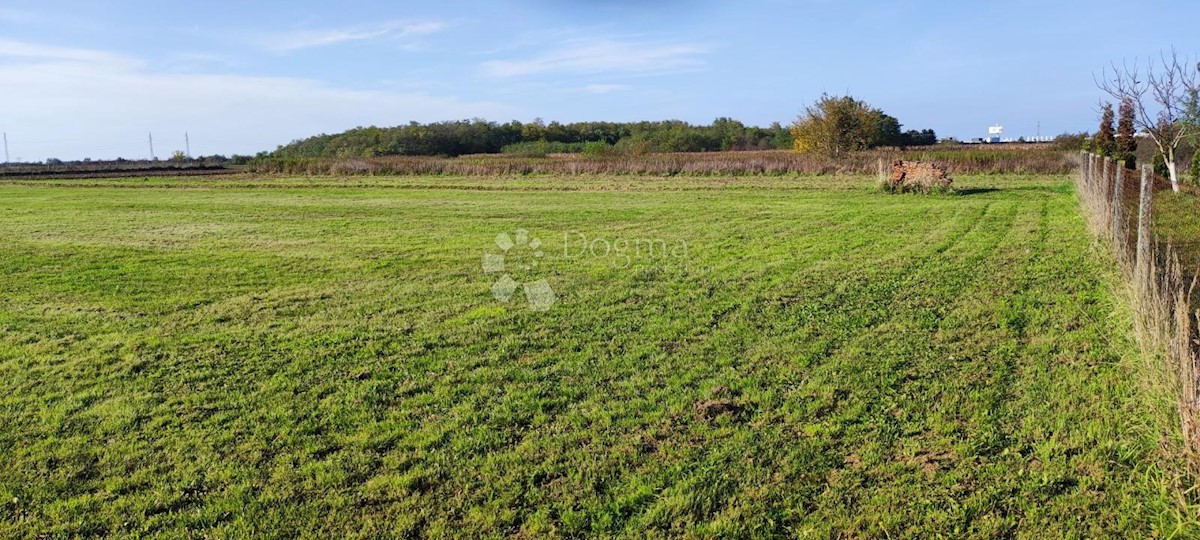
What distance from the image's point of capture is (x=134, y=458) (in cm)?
444

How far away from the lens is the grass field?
3.80 m

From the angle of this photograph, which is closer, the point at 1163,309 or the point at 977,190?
the point at 1163,309

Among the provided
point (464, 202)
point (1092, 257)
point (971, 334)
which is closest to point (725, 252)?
point (1092, 257)

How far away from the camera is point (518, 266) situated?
11000 millimetres

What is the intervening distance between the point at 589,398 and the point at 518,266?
5.83 m

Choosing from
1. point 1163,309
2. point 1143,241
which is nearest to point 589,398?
point 1163,309

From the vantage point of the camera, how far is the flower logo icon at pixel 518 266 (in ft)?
28.2

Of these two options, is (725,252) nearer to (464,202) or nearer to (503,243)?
(503,243)

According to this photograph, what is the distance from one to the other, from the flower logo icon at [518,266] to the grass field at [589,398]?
0.55ft

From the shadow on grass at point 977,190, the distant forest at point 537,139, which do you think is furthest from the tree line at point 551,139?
the shadow on grass at point 977,190

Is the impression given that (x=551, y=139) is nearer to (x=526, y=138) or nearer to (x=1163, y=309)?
(x=526, y=138)

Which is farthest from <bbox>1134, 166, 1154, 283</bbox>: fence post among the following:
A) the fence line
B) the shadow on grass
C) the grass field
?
the shadow on grass

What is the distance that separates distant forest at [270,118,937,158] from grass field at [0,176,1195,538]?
58.1 m

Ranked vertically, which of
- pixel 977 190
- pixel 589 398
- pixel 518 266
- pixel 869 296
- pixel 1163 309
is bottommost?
pixel 589 398
